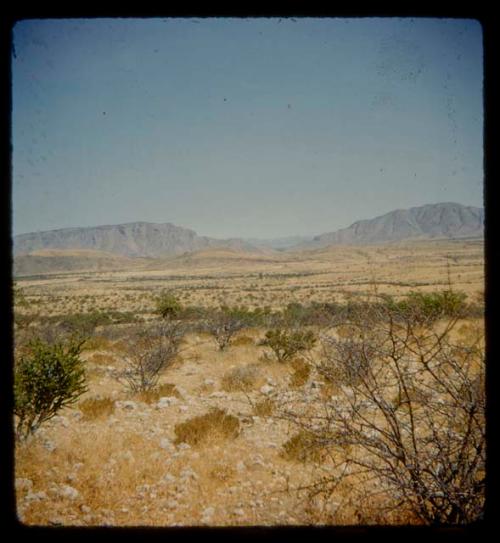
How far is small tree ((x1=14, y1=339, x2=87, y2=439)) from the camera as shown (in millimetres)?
4375

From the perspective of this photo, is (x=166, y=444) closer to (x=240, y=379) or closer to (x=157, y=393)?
(x=157, y=393)

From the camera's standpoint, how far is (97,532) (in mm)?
1088


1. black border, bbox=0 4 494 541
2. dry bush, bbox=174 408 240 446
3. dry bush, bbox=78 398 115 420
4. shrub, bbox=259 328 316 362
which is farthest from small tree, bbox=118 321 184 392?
black border, bbox=0 4 494 541

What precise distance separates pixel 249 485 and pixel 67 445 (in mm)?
2241

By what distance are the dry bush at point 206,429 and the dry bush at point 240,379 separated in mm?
1609

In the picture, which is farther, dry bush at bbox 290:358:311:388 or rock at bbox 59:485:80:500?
dry bush at bbox 290:358:311:388

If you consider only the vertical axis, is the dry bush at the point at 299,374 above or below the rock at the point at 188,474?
below

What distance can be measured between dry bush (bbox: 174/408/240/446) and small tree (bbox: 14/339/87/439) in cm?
149

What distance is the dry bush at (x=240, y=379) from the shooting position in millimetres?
6648

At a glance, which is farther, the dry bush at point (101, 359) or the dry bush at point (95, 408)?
the dry bush at point (101, 359)

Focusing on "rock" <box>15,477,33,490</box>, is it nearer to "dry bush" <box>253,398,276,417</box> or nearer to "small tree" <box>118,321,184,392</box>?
"dry bush" <box>253,398,276,417</box>

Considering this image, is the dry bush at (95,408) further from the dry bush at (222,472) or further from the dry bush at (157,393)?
the dry bush at (222,472)

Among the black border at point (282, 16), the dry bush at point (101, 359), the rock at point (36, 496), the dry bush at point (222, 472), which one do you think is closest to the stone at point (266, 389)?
the dry bush at point (222, 472)
